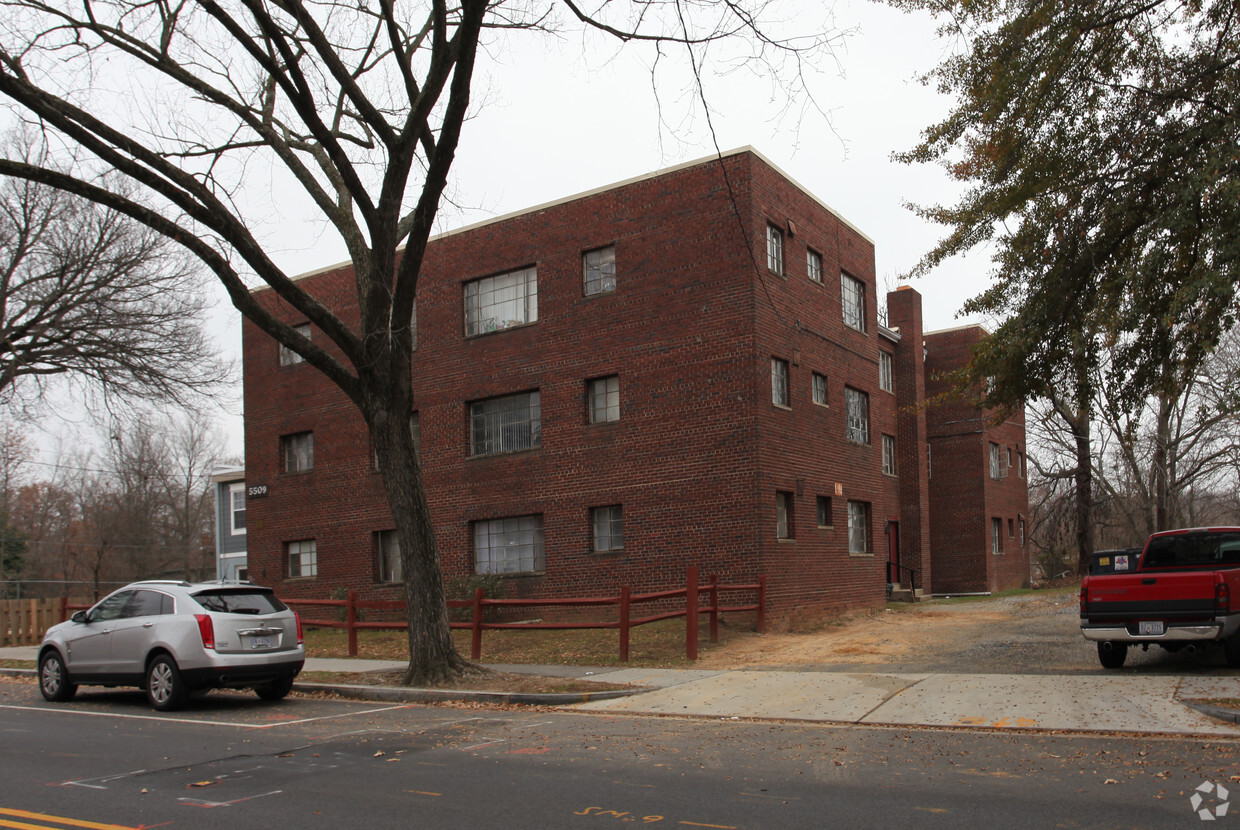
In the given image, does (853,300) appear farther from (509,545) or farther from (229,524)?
(229,524)

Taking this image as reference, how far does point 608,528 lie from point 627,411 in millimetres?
2669

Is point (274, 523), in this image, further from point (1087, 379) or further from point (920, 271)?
point (1087, 379)

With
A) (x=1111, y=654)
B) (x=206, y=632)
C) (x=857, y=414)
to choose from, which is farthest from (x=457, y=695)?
(x=857, y=414)

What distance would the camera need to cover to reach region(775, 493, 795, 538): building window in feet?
70.4

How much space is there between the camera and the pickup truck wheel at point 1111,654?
42.9 ft

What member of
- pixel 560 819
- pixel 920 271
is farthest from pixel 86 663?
pixel 920 271

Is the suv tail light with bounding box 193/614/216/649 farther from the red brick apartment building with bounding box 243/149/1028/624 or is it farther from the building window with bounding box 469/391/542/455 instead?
the building window with bounding box 469/391/542/455

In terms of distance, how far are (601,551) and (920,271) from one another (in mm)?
10004

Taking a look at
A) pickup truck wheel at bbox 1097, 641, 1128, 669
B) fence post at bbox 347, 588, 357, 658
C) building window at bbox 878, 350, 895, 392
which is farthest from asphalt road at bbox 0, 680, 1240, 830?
building window at bbox 878, 350, 895, 392

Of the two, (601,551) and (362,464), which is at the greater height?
(362,464)

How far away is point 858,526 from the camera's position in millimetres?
25797

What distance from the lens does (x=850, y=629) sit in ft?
70.2

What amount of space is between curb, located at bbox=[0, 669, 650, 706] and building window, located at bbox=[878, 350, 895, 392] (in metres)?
22.2

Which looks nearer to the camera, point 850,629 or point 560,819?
point 560,819
